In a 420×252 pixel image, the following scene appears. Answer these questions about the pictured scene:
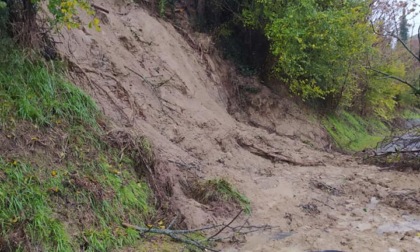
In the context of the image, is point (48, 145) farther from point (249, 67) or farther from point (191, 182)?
point (249, 67)

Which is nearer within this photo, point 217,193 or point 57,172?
point 57,172

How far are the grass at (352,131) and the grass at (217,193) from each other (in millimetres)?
7896

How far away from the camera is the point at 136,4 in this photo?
10.4 m

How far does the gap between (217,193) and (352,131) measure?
1148 cm

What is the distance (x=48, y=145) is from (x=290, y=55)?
337 inches

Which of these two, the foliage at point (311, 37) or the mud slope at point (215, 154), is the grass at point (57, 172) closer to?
the mud slope at point (215, 154)

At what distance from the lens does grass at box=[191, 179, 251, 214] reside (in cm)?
612

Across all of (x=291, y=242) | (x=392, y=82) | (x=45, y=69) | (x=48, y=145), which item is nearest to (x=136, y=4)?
(x=45, y=69)

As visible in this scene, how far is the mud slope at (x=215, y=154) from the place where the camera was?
18.8 ft

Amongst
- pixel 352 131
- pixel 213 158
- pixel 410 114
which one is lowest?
pixel 213 158

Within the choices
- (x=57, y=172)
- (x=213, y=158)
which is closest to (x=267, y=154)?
(x=213, y=158)

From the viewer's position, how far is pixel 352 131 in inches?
642

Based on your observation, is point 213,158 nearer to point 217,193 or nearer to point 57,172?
point 217,193

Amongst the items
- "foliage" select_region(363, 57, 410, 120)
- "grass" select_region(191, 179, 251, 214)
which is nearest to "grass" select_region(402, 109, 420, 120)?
"foliage" select_region(363, 57, 410, 120)
